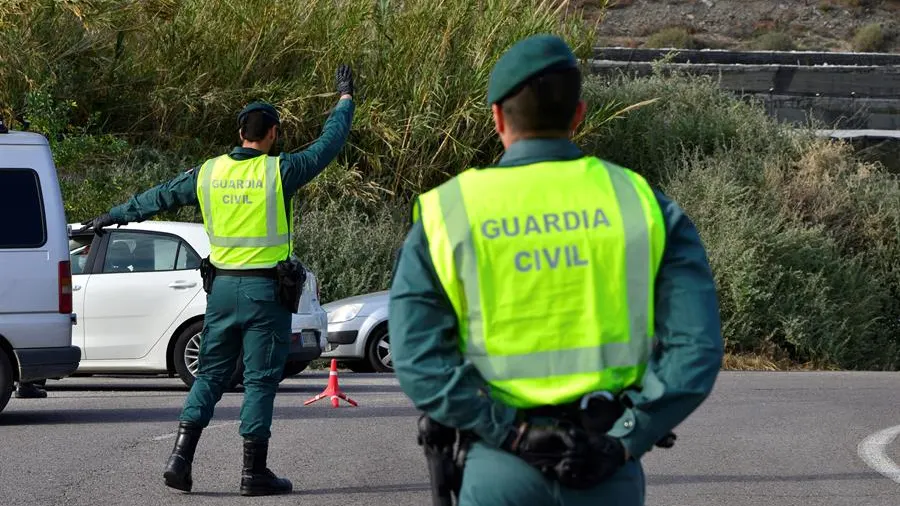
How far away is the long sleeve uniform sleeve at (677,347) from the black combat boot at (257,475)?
14.8 ft

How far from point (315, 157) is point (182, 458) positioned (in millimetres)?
1617

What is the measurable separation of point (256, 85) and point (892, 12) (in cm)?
4550

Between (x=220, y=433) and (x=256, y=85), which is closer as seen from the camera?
(x=220, y=433)

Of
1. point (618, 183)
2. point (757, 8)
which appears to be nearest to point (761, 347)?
point (618, 183)

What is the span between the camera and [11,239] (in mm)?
10703

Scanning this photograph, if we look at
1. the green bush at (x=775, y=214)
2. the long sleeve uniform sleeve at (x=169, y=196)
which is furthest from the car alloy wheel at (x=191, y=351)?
the green bush at (x=775, y=214)

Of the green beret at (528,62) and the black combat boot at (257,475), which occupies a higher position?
the green beret at (528,62)

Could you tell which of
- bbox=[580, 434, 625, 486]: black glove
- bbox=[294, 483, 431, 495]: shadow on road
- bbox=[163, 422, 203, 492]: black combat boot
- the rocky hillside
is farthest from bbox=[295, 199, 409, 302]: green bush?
the rocky hillside

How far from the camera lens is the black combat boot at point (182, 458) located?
7609 mm

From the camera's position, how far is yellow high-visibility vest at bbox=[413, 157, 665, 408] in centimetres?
325

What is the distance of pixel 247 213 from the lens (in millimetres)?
7637

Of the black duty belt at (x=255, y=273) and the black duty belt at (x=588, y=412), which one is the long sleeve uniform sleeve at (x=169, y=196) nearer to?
the black duty belt at (x=255, y=273)

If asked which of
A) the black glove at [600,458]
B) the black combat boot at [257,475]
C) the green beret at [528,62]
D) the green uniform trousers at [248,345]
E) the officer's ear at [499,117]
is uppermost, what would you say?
the green beret at [528,62]

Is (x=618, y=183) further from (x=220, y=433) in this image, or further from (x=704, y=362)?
(x=220, y=433)
